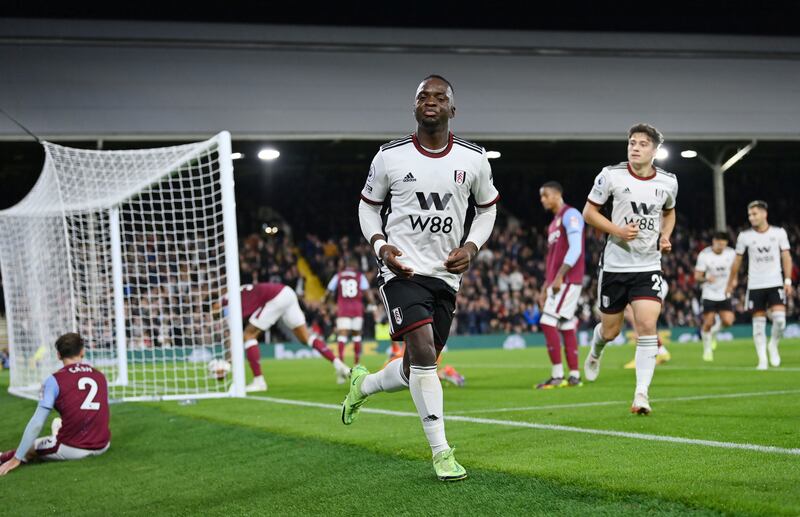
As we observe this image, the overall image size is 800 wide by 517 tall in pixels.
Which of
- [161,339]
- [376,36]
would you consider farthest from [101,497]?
[376,36]

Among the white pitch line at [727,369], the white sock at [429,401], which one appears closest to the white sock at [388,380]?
the white sock at [429,401]

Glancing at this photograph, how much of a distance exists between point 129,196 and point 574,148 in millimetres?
18958

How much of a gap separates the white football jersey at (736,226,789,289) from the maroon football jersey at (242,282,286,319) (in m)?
6.39

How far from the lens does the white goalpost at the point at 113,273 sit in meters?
11.5

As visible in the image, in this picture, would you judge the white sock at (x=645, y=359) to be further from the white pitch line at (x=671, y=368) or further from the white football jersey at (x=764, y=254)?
the white football jersey at (x=764, y=254)

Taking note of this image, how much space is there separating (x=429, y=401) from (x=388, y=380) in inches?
25.1

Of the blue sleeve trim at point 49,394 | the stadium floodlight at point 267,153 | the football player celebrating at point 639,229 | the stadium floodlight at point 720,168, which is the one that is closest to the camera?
the blue sleeve trim at point 49,394

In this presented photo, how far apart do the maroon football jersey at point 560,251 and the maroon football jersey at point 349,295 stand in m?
6.07

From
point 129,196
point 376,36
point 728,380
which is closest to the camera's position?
point 728,380

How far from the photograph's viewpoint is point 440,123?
A: 4.90 meters

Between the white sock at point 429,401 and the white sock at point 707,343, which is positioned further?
the white sock at point 707,343

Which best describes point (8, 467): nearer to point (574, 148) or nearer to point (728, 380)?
point (728, 380)

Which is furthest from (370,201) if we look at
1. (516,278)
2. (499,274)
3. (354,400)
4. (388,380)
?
(499,274)

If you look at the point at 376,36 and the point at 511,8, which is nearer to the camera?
the point at 376,36
